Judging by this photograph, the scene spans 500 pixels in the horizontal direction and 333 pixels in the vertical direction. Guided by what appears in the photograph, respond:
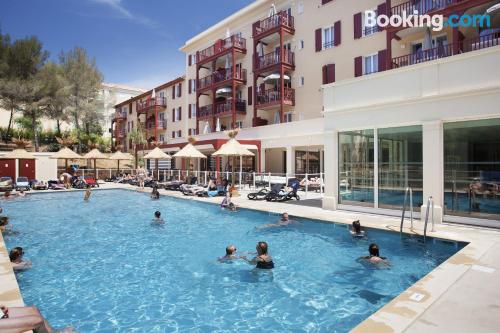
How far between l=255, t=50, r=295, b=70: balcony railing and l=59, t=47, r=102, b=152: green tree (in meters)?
24.6

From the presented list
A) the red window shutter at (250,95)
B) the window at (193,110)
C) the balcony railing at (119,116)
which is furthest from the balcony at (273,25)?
the balcony railing at (119,116)

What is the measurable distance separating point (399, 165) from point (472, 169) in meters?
2.03

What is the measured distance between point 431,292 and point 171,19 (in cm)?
2994

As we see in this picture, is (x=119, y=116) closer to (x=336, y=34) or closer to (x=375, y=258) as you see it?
(x=336, y=34)

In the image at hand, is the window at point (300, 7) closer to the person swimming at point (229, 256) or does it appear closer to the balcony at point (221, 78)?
the balcony at point (221, 78)

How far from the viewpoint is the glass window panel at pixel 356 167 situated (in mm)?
11148

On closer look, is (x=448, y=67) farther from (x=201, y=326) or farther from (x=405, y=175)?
(x=201, y=326)

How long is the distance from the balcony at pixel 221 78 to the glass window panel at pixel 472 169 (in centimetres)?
2187

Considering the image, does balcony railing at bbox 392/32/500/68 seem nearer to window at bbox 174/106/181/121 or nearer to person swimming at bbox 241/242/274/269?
person swimming at bbox 241/242/274/269

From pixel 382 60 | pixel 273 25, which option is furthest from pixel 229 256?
pixel 273 25

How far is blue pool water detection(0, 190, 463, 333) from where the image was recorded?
4953 mm

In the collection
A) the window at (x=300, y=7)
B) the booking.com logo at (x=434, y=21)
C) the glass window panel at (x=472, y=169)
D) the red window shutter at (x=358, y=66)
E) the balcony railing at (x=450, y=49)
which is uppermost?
the window at (x=300, y=7)

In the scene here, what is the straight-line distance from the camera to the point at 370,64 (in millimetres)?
20781

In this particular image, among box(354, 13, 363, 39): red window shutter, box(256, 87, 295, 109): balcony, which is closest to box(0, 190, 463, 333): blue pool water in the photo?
box(256, 87, 295, 109): balcony
